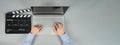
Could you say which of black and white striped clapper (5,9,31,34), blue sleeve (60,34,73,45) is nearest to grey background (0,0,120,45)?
black and white striped clapper (5,9,31,34)

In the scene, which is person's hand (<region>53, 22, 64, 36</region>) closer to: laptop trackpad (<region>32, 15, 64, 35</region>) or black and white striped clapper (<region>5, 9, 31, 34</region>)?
laptop trackpad (<region>32, 15, 64, 35</region>)

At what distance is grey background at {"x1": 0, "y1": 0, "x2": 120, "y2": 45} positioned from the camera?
1.83 m

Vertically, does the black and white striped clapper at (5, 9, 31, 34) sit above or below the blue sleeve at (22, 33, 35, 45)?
above

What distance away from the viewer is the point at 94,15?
1.87 metres

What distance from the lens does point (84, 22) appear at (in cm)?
186

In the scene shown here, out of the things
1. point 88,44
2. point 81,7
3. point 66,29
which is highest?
point 81,7

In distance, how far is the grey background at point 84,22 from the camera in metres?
1.83

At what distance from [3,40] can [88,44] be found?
665mm

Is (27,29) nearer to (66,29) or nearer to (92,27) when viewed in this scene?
(66,29)

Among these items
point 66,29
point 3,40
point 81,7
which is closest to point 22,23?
point 3,40

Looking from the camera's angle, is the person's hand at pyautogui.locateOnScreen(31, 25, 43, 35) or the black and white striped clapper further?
the black and white striped clapper

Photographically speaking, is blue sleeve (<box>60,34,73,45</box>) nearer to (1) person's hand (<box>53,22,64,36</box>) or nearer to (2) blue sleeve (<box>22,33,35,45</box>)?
(1) person's hand (<box>53,22,64,36</box>)

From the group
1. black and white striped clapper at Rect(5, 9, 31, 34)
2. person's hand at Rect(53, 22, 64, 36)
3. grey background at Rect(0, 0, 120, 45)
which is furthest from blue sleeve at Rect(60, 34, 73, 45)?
black and white striped clapper at Rect(5, 9, 31, 34)

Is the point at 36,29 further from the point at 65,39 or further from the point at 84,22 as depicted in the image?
the point at 84,22
